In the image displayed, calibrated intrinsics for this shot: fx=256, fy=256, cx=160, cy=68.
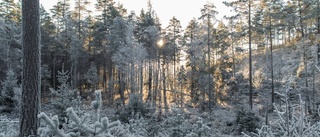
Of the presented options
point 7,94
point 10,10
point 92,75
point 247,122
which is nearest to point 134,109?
point 247,122

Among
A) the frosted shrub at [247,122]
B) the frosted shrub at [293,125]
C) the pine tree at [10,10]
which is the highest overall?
the pine tree at [10,10]

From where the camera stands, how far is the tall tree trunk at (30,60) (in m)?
6.30

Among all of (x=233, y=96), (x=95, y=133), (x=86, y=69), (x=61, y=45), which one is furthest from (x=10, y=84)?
(x=233, y=96)

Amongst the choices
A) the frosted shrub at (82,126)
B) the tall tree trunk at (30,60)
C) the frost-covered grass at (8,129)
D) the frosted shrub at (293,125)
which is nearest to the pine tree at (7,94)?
the frost-covered grass at (8,129)

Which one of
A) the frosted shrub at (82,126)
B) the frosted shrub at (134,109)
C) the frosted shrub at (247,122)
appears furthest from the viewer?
the frosted shrub at (134,109)

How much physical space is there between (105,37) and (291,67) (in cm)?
2641

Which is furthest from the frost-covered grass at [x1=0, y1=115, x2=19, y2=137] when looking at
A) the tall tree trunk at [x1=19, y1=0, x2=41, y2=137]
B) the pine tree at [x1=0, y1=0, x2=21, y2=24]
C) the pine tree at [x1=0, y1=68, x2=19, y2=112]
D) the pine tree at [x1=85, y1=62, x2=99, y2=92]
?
the pine tree at [x1=0, y1=0, x2=21, y2=24]

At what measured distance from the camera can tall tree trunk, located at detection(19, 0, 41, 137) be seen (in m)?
6.30

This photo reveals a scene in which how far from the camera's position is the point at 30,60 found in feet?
21.2

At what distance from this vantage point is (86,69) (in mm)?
35469

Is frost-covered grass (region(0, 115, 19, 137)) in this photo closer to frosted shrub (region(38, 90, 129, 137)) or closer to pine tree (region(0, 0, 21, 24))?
frosted shrub (region(38, 90, 129, 137))

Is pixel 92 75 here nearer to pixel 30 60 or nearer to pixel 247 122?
pixel 247 122

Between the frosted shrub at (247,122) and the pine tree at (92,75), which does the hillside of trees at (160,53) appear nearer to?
the pine tree at (92,75)

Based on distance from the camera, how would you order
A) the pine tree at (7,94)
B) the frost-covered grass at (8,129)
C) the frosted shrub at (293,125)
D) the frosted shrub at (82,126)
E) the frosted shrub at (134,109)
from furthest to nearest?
the pine tree at (7,94)
the frosted shrub at (134,109)
the frost-covered grass at (8,129)
the frosted shrub at (82,126)
the frosted shrub at (293,125)
